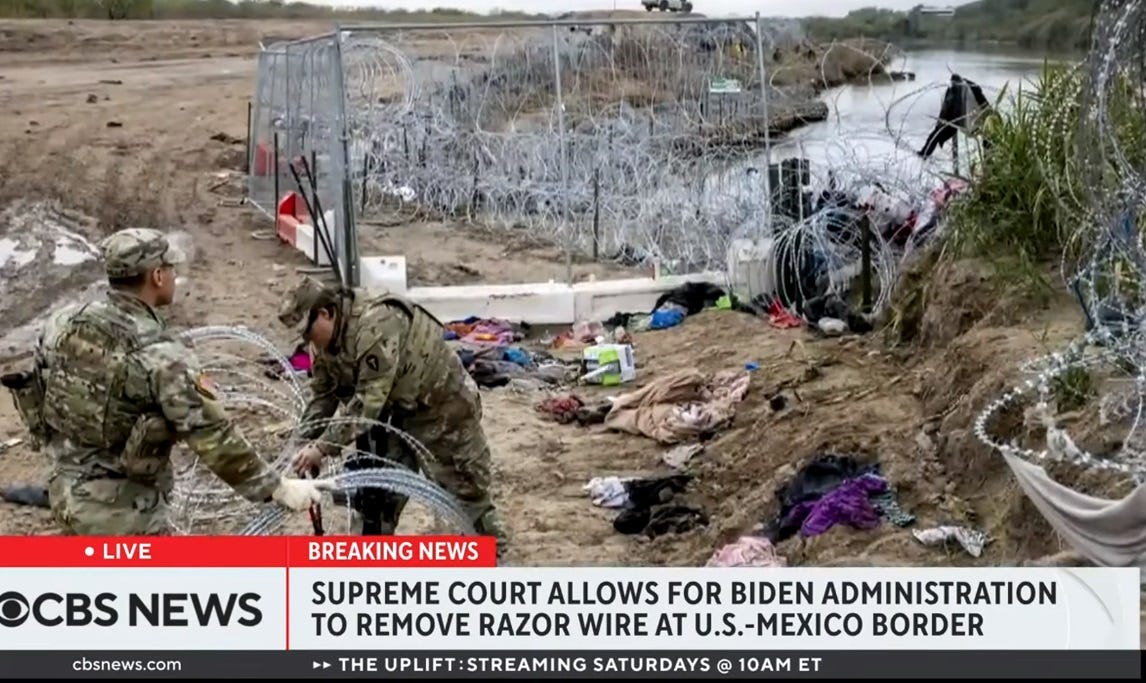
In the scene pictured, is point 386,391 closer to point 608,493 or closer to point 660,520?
point 660,520

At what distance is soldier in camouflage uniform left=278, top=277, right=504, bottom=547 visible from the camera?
4.84 m

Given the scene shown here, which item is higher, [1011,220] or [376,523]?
[1011,220]

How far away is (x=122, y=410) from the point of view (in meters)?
3.99

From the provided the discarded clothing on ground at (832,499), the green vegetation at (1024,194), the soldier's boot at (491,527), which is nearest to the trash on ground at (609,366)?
the green vegetation at (1024,194)

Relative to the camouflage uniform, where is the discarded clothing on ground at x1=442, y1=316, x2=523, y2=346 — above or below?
below

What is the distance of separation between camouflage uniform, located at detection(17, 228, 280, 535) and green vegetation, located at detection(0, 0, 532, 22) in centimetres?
2822

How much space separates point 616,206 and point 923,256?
402cm

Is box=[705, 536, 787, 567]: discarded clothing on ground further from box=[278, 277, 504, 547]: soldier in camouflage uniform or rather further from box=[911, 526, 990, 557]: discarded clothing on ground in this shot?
box=[278, 277, 504, 547]: soldier in camouflage uniform

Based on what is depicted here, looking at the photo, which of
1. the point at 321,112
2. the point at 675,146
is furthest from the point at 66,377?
the point at 675,146

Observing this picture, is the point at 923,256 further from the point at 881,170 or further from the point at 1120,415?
the point at 1120,415

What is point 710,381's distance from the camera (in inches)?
328

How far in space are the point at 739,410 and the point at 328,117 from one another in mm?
4752

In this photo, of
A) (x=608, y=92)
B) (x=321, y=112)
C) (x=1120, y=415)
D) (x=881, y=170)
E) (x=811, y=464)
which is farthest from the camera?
(x=608, y=92)

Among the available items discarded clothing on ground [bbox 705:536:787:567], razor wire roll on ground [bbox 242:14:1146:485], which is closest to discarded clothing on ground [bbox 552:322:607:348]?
razor wire roll on ground [bbox 242:14:1146:485]
